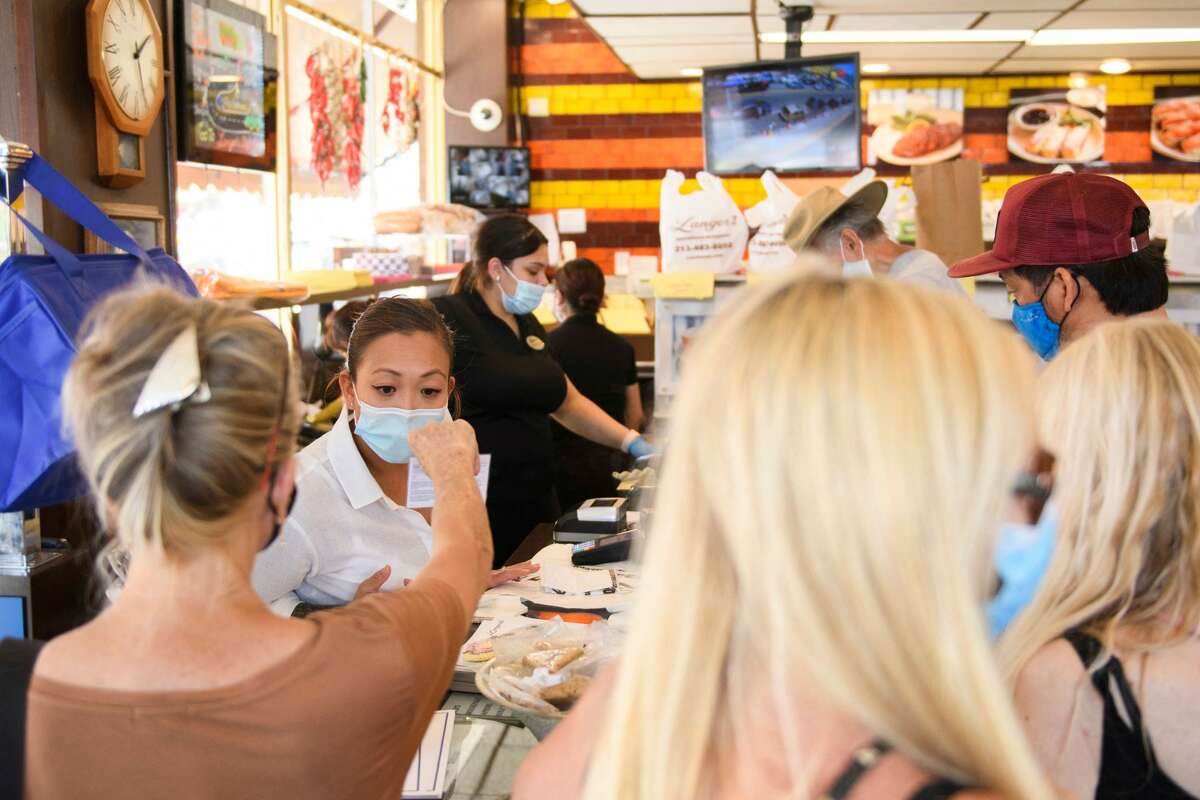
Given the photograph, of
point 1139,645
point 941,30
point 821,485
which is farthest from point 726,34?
point 821,485

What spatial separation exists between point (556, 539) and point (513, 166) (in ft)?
18.6

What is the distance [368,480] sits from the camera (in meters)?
2.40

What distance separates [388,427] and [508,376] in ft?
4.04

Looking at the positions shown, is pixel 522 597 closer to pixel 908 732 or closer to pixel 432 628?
pixel 432 628

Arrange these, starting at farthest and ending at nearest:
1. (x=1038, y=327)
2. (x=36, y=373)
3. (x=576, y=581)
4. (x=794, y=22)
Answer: (x=794, y=22) → (x=1038, y=327) → (x=576, y=581) → (x=36, y=373)

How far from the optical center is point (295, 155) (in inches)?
246

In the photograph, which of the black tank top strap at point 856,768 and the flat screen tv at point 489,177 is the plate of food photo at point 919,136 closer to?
the flat screen tv at point 489,177

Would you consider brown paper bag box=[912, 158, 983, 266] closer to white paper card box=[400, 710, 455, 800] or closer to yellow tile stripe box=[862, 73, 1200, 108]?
white paper card box=[400, 710, 455, 800]

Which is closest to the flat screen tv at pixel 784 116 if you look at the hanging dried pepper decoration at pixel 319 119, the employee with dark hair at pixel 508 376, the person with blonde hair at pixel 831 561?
the hanging dried pepper decoration at pixel 319 119

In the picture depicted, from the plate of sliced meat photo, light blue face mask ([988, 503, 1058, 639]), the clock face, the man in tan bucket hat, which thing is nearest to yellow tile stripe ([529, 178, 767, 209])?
the plate of sliced meat photo

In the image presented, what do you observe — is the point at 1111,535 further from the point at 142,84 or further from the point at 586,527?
the point at 142,84

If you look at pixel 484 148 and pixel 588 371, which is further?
pixel 484 148

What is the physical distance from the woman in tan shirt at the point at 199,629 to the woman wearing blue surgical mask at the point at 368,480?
983 mm

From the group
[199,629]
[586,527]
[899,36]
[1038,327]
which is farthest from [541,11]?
[199,629]
